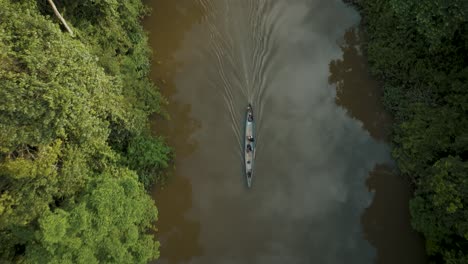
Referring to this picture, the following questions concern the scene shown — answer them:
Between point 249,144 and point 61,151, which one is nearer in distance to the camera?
point 61,151

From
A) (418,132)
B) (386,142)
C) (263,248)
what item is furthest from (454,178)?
(263,248)

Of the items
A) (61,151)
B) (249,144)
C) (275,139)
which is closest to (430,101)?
(275,139)

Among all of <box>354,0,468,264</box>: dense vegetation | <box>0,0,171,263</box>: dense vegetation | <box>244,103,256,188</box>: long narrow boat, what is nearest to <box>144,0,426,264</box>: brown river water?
<box>244,103,256,188</box>: long narrow boat

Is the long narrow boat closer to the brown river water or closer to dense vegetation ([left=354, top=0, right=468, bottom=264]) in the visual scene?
the brown river water

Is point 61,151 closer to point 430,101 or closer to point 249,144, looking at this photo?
point 249,144

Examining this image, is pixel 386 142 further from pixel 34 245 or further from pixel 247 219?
pixel 34 245

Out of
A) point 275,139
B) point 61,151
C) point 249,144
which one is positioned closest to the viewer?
point 61,151
